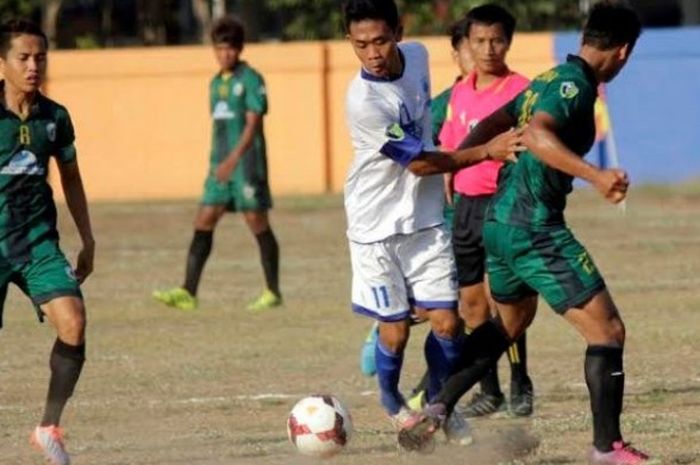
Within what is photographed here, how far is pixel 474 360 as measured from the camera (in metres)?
8.60

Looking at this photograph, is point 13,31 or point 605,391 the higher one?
point 13,31

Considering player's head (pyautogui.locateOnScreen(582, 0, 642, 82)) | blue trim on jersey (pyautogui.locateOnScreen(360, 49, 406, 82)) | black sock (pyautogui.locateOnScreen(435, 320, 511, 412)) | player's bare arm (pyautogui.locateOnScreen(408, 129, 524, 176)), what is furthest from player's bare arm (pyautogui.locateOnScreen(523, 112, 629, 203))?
black sock (pyautogui.locateOnScreen(435, 320, 511, 412))

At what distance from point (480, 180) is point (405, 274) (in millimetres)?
1514

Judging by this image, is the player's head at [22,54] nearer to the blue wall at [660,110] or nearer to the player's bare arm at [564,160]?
the player's bare arm at [564,160]

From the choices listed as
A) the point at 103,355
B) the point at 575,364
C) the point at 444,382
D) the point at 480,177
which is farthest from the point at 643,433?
the point at 103,355

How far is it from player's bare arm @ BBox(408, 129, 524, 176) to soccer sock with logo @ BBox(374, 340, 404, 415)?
939mm

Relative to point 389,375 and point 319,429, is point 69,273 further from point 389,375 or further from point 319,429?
point 389,375

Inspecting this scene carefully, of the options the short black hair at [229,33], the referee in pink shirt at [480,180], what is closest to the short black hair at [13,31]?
the referee in pink shirt at [480,180]

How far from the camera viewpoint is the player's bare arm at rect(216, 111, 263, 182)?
1488 cm

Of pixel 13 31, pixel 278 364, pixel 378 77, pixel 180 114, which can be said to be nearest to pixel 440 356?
pixel 378 77

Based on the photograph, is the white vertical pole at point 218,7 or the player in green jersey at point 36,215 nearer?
the player in green jersey at point 36,215

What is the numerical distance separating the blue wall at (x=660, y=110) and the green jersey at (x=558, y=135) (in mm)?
17636

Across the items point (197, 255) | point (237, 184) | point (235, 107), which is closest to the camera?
point (197, 255)

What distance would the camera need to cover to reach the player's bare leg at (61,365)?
8.43 metres
